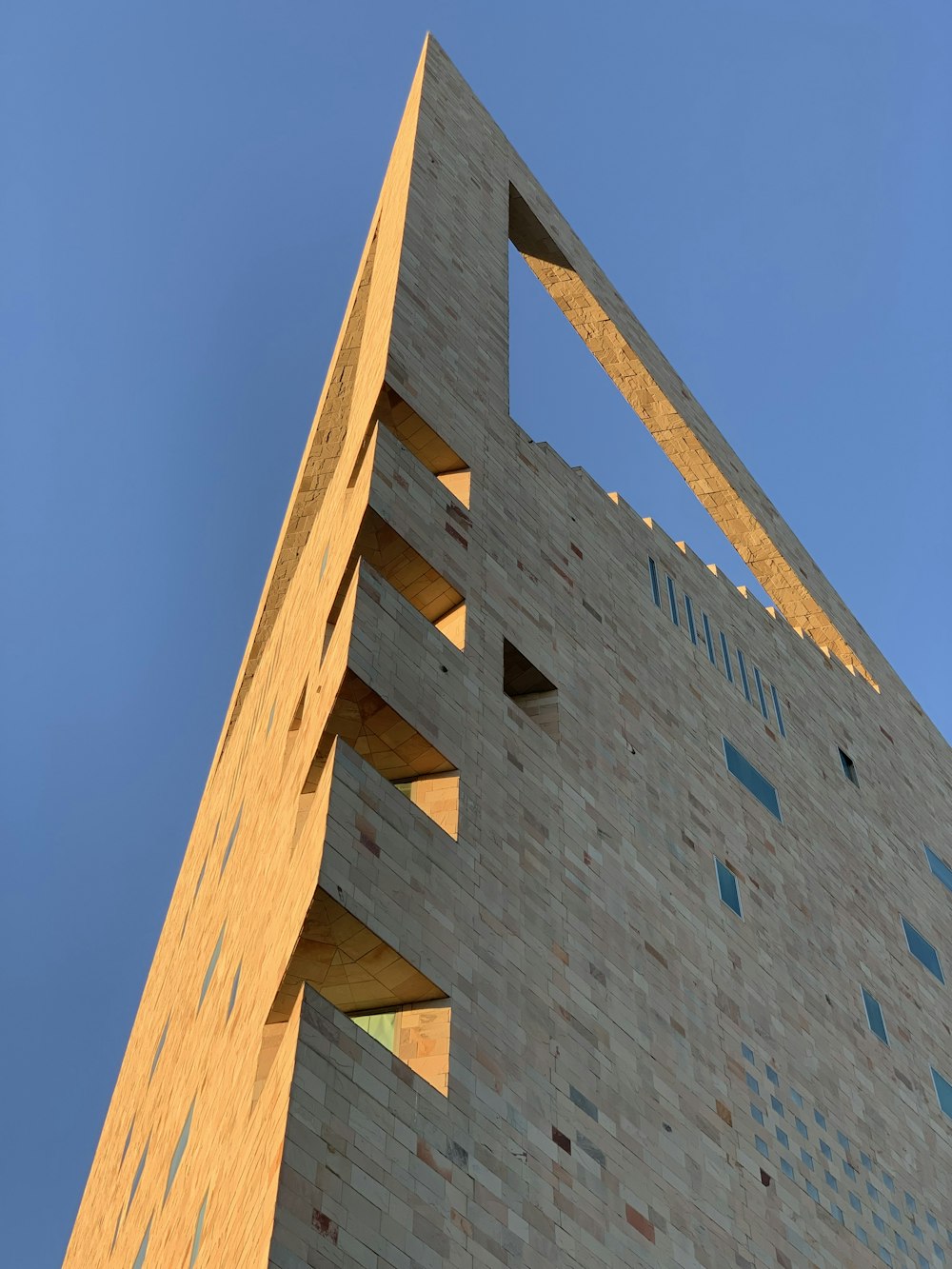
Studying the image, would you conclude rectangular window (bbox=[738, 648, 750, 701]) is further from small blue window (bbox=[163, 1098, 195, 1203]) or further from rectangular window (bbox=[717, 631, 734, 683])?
small blue window (bbox=[163, 1098, 195, 1203])

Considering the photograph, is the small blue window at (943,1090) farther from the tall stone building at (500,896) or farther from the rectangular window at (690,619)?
the rectangular window at (690,619)

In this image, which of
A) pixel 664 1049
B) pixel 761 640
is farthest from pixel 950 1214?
pixel 761 640

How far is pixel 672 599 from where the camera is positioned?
20828 millimetres

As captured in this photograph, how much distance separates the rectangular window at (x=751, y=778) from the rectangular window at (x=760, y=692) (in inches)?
64.6

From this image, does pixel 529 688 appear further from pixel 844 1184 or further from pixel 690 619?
pixel 844 1184

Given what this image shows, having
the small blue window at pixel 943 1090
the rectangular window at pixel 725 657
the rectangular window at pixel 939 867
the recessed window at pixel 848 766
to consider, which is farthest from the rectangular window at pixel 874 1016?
the rectangular window at pixel 939 867

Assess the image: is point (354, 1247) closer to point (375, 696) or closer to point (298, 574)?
point (375, 696)

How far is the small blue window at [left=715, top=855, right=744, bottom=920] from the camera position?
1709 cm

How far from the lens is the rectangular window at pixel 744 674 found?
2125 centimetres

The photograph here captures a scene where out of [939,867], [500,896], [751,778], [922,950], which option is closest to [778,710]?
[751,778]

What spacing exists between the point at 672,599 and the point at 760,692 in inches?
77.6

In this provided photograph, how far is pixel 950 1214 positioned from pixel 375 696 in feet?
28.6

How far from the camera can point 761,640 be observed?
23.0 meters

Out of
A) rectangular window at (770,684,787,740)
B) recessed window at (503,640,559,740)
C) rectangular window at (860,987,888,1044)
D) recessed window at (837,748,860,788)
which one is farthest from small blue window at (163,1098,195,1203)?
recessed window at (837,748,860,788)
